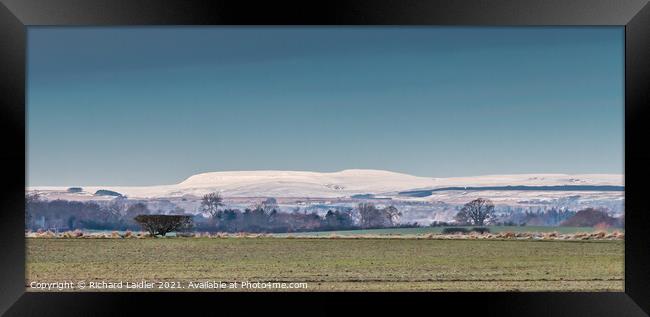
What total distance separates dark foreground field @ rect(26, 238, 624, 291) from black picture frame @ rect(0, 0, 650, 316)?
9.38ft

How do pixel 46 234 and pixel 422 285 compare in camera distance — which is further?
pixel 46 234

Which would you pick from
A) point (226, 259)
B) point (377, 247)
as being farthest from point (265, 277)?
point (377, 247)

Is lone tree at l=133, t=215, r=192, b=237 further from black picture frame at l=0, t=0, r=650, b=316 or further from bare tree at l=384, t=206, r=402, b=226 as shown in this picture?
black picture frame at l=0, t=0, r=650, b=316

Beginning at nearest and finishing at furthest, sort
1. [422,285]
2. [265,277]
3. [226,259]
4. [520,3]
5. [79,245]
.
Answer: [520,3], [422,285], [265,277], [226,259], [79,245]

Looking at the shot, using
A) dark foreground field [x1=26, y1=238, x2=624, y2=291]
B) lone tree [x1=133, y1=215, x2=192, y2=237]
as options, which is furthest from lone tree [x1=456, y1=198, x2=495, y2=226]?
lone tree [x1=133, y1=215, x2=192, y2=237]

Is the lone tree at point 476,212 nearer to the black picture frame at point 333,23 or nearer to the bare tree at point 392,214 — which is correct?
the bare tree at point 392,214

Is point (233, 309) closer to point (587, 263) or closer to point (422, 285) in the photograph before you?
point (422, 285)

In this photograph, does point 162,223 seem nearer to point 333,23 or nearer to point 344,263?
point 344,263

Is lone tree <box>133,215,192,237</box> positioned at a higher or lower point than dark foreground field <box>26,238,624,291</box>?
higher

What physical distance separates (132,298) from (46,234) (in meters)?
7.43

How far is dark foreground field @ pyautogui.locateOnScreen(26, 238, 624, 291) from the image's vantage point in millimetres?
6930

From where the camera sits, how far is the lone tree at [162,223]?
9.41 metres

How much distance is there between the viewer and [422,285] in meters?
6.68

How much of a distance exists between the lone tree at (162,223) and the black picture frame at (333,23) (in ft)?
19.9
